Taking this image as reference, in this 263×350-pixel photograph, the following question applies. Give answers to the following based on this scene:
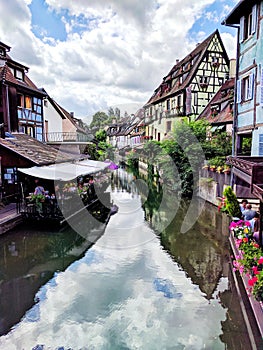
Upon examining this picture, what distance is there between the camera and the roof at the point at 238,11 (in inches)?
453

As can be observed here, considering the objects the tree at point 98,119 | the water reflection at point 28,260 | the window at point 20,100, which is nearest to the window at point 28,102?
the window at point 20,100

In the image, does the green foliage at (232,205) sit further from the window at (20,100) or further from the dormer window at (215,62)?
the dormer window at (215,62)

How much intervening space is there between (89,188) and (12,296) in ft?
30.1

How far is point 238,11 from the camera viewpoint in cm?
1240

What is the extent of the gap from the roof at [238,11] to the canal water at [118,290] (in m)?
9.37

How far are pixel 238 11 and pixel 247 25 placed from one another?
764 mm

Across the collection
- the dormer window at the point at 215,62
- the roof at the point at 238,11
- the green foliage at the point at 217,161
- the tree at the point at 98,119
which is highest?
the tree at the point at 98,119

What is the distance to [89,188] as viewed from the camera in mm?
15789

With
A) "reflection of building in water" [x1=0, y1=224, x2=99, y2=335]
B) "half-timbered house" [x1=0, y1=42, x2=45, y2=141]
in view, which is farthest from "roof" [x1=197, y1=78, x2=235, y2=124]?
"half-timbered house" [x1=0, y1=42, x2=45, y2=141]

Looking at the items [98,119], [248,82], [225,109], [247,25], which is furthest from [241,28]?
[98,119]

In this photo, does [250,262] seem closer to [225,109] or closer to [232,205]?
[232,205]

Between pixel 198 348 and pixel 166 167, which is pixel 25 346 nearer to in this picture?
pixel 198 348

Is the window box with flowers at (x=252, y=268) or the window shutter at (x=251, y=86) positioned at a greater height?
the window shutter at (x=251, y=86)

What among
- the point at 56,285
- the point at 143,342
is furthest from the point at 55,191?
the point at 143,342
